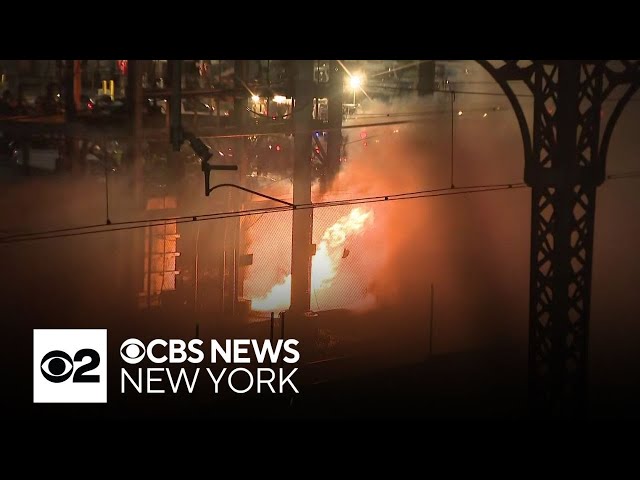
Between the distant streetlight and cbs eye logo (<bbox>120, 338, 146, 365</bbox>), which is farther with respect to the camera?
the distant streetlight

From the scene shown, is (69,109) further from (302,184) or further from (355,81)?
(355,81)

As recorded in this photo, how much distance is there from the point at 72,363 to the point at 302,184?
425 cm

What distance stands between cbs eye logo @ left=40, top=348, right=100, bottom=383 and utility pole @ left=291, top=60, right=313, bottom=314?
4.00m

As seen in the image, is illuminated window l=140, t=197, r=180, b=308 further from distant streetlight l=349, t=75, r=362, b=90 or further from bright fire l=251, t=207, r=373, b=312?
distant streetlight l=349, t=75, r=362, b=90

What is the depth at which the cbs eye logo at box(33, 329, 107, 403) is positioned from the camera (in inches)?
289

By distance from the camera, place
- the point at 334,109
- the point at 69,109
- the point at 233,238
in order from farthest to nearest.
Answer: the point at 233,238 → the point at 334,109 → the point at 69,109

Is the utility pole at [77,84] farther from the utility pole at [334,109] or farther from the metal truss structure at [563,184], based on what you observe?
the metal truss structure at [563,184]

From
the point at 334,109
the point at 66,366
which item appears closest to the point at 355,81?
the point at 334,109

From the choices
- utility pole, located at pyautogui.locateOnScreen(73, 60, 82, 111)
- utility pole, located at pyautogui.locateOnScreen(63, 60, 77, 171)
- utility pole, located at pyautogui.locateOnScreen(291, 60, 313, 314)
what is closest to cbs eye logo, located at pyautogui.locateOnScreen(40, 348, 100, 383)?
utility pole, located at pyautogui.locateOnScreen(63, 60, 77, 171)

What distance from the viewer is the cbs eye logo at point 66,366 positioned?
7.37m

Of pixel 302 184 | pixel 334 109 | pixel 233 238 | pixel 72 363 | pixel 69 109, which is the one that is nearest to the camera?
pixel 72 363

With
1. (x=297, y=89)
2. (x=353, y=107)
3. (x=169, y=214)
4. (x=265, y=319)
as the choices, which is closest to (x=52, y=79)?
(x=169, y=214)

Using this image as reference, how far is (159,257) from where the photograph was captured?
36.8ft

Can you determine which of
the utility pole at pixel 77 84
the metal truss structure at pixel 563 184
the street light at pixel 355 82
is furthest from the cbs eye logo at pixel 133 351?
the street light at pixel 355 82
